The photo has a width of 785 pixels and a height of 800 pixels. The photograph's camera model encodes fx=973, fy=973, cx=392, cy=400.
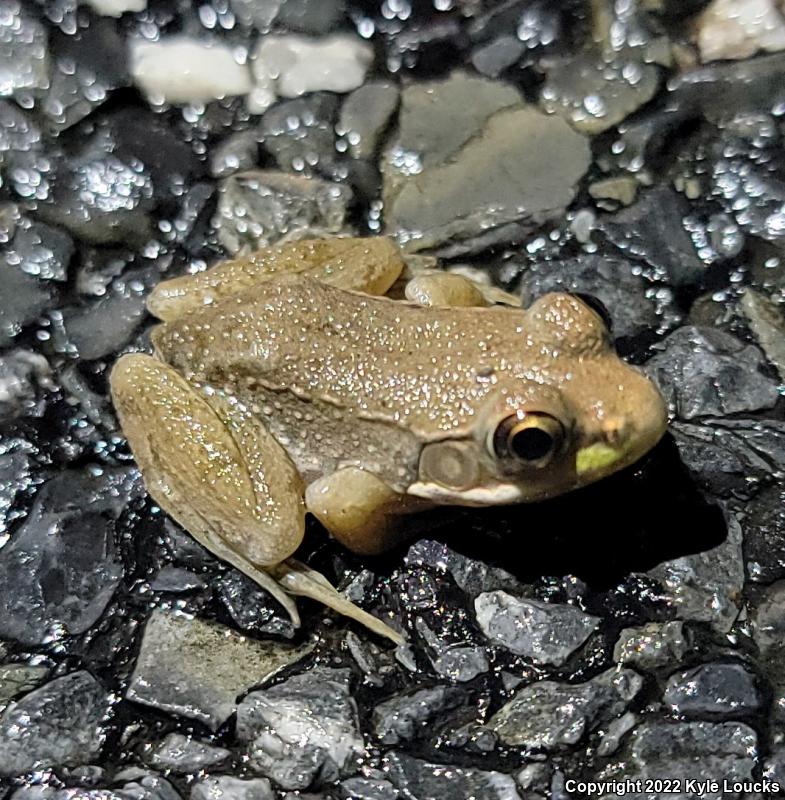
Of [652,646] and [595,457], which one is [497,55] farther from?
[652,646]

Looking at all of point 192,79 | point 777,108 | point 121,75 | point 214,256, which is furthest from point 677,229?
point 121,75

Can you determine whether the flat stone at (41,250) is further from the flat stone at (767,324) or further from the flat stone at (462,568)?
the flat stone at (767,324)

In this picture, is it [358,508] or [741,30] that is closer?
[358,508]

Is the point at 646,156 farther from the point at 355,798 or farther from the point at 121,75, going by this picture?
the point at 355,798

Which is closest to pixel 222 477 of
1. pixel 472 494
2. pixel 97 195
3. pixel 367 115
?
pixel 472 494

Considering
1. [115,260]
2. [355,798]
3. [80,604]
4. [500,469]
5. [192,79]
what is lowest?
[355,798]

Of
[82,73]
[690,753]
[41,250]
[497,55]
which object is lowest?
[690,753]
